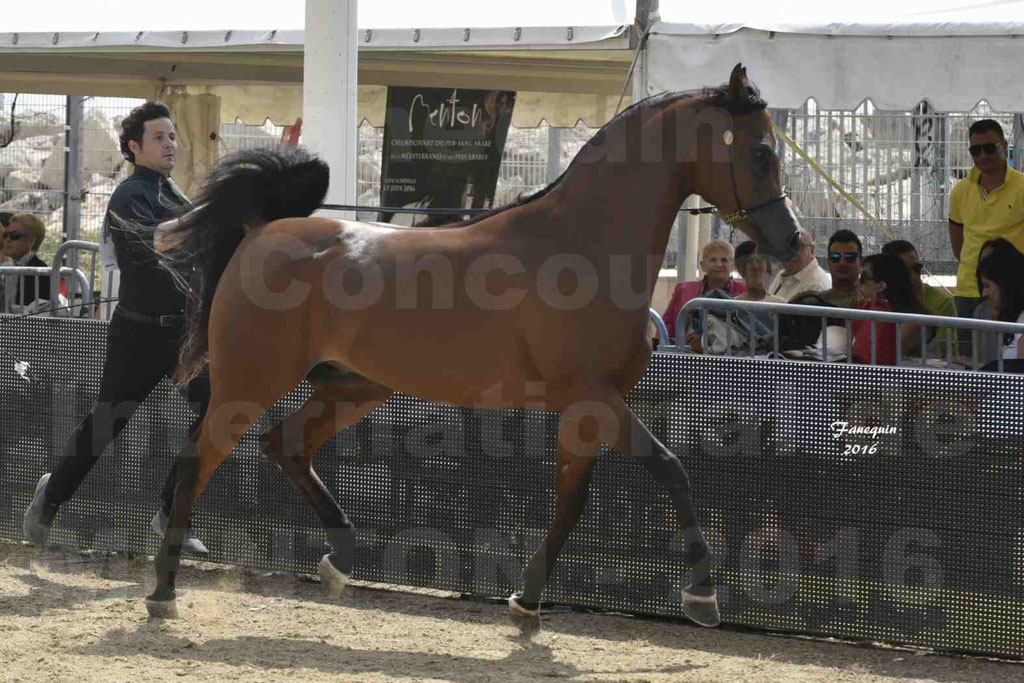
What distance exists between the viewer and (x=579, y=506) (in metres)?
5.01

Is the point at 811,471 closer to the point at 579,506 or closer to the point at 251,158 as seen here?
the point at 579,506

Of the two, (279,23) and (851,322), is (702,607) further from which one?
(279,23)

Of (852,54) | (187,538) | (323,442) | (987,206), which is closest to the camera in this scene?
(323,442)

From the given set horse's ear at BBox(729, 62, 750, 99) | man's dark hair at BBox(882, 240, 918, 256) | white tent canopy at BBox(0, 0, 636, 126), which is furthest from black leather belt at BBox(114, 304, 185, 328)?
man's dark hair at BBox(882, 240, 918, 256)

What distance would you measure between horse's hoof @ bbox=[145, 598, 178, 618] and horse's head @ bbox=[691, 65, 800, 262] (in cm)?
265

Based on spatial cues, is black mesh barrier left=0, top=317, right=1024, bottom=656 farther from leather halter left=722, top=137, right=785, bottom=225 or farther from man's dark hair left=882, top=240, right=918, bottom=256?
man's dark hair left=882, top=240, right=918, bottom=256

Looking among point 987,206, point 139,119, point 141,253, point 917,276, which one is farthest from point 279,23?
point 987,206

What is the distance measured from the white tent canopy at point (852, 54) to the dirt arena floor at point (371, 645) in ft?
11.0

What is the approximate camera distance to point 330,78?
6973mm

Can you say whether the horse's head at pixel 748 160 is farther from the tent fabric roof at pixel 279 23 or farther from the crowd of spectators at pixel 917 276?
the tent fabric roof at pixel 279 23

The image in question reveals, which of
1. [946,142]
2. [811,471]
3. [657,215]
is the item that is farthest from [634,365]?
[946,142]

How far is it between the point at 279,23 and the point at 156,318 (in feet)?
14.6

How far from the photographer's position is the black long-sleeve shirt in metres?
5.86

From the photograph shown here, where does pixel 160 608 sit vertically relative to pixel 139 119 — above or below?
below
